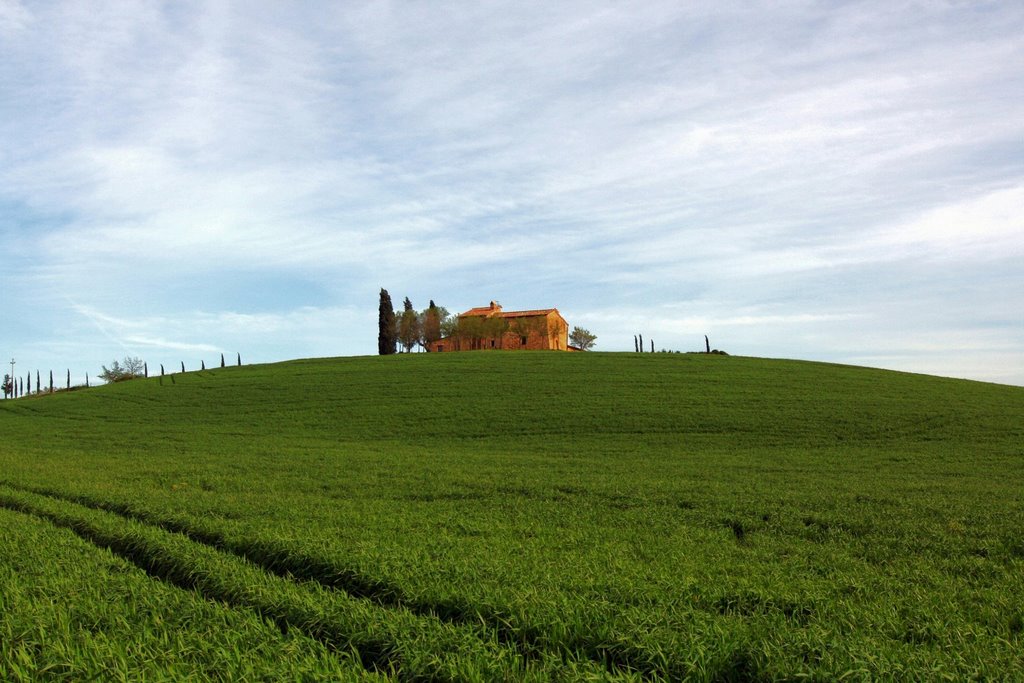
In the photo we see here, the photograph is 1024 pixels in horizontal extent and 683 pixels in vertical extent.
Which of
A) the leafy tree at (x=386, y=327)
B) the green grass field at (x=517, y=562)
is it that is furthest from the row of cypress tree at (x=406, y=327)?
the green grass field at (x=517, y=562)

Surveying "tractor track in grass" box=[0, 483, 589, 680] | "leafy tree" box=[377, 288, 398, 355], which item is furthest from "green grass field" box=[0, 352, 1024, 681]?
"leafy tree" box=[377, 288, 398, 355]

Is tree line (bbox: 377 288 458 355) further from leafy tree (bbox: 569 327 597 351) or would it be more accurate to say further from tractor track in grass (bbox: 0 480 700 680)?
tractor track in grass (bbox: 0 480 700 680)

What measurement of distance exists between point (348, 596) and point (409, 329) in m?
94.8

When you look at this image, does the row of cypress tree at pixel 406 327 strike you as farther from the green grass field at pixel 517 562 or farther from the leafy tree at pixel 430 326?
the green grass field at pixel 517 562

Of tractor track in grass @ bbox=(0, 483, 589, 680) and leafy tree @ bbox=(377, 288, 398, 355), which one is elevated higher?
leafy tree @ bbox=(377, 288, 398, 355)

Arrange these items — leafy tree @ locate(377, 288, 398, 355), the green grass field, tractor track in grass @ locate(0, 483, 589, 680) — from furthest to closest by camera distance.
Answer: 1. leafy tree @ locate(377, 288, 398, 355)
2. the green grass field
3. tractor track in grass @ locate(0, 483, 589, 680)

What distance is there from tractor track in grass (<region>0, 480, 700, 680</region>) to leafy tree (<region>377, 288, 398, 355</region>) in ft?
282

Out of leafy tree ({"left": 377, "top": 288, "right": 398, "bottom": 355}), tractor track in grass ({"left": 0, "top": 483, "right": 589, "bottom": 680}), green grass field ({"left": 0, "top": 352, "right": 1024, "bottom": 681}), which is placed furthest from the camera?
leafy tree ({"left": 377, "top": 288, "right": 398, "bottom": 355})

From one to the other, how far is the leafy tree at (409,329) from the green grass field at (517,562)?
73.1 m

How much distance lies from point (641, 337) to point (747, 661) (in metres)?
102

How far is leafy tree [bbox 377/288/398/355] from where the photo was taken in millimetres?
98188

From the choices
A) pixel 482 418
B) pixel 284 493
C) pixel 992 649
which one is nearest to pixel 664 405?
pixel 482 418

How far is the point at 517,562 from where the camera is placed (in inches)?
344

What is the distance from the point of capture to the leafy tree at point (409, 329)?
333 ft
